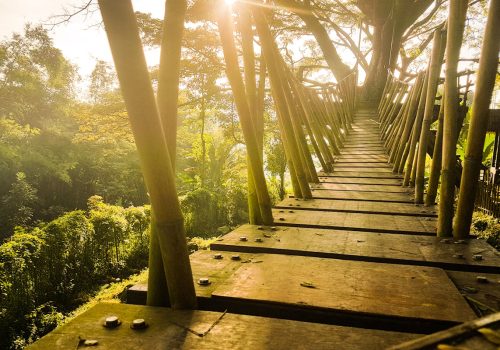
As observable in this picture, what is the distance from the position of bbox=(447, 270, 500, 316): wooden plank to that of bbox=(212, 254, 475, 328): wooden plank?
1.8 inches

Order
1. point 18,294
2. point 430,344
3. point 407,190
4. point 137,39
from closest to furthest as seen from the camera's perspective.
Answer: point 430,344, point 137,39, point 407,190, point 18,294

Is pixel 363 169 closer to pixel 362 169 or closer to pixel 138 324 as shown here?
pixel 362 169

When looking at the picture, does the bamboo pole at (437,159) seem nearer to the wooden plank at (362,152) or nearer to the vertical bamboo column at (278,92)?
the vertical bamboo column at (278,92)

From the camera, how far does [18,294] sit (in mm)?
7176

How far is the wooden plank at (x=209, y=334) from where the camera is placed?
32.6 inches

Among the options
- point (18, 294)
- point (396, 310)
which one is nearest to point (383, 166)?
point (396, 310)

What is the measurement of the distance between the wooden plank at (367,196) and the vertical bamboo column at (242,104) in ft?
3.76

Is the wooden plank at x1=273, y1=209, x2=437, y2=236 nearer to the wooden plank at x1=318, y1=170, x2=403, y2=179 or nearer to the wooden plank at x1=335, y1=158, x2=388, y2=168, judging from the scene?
the wooden plank at x1=318, y1=170, x2=403, y2=179

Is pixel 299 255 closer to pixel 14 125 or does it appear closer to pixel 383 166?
pixel 383 166

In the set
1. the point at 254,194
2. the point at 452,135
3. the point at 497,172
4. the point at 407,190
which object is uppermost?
the point at 452,135

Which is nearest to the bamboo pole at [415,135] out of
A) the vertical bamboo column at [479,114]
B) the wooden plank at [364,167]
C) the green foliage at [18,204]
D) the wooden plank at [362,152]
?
the wooden plank at [364,167]

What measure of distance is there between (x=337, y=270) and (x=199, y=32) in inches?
514

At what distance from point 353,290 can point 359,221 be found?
46.4 inches

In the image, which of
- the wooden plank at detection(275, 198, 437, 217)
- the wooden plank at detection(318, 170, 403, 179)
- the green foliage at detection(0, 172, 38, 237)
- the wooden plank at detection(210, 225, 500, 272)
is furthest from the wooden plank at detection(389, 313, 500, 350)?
the green foliage at detection(0, 172, 38, 237)
